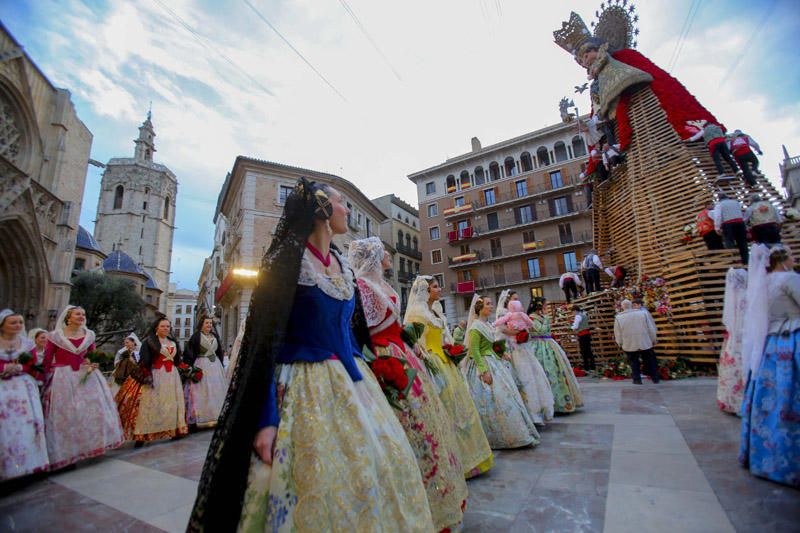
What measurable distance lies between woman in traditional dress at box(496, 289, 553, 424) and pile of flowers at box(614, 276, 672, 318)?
4.85m

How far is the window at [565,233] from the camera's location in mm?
27391

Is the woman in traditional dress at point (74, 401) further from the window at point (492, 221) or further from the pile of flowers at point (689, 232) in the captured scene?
the window at point (492, 221)

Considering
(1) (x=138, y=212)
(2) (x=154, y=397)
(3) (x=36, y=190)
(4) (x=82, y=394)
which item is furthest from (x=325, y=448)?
(1) (x=138, y=212)

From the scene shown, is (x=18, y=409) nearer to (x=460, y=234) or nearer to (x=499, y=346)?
(x=499, y=346)

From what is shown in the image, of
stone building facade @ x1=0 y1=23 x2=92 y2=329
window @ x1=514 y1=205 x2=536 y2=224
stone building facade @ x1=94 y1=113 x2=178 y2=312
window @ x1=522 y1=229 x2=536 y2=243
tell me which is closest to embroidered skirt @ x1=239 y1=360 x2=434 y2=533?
stone building facade @ x1=0 y1=23 x2=92 y2=329

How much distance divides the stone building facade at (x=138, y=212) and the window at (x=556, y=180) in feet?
171

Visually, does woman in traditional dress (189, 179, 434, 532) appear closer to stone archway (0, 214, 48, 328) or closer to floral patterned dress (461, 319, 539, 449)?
floral patterned dress (461, 319, 539, 449)

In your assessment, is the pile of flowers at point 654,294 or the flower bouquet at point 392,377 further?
the pile of flowers at point 654,294

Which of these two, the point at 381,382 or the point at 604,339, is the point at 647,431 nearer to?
the point at 381,382

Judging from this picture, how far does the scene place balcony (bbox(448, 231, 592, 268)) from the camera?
87.8ft

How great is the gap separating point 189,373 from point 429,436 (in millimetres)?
5650

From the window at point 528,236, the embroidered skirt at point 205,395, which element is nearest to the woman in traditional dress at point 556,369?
the embroidered skirt at point 205,395

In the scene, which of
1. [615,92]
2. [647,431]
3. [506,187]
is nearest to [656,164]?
[615,92]

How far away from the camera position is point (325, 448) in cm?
129
